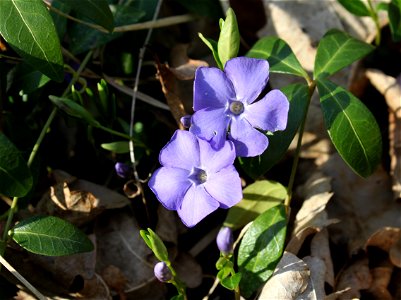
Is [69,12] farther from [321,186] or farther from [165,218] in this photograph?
[321,186]

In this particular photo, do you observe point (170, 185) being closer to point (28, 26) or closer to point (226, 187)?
point (226, 187)

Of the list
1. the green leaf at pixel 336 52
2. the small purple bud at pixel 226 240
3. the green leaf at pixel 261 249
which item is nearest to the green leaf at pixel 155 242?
the small purple bud at pixel 226 240

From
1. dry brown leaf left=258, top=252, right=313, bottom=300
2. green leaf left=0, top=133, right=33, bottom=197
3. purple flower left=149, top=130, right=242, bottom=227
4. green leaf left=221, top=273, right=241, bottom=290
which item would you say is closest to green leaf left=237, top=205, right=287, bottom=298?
dry brown leaf left=258, top=252, right=313, bottom=300

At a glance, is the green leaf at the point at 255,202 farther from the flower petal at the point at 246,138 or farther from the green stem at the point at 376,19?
the green stem at the point at 376,19

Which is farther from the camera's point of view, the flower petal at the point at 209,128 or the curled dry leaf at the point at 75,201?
the curled dry leaf at the point at 75,201

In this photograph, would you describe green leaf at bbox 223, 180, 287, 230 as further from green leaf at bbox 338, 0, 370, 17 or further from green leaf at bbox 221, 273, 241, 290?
green leaf at bbox 338, 0, 370, 17
